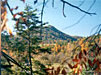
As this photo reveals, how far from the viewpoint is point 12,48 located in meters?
14.5

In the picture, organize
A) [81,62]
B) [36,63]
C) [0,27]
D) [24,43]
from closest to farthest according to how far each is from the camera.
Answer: [0,27] → [81,62] → [36,63] → [24,43]

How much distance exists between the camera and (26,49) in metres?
14.3

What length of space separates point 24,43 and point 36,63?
2026 mm

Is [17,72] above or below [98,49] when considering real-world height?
below

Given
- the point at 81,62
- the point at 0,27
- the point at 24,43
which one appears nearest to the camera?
the point at 0,27

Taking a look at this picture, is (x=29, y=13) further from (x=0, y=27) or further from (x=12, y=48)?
(x=0, y=27)

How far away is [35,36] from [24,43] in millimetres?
1066

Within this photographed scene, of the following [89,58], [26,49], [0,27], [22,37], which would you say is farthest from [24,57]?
[0,27]

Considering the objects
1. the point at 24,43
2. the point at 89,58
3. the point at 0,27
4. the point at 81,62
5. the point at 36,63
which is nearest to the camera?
the point at 0,27

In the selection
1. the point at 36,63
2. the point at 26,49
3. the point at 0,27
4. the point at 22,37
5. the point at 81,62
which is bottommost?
the point at 36,63

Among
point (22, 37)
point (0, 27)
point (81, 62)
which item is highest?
point (0, 27)

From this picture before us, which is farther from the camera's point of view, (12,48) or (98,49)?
(12,48)

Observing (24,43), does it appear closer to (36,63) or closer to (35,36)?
(35,36)

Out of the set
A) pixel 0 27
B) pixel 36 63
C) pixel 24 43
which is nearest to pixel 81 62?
pixel 0 27
